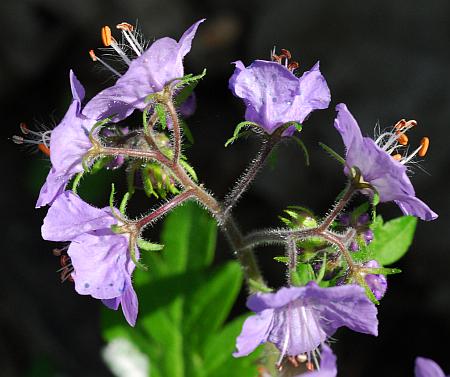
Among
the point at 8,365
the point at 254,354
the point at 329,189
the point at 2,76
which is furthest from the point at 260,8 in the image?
the point at 8,365

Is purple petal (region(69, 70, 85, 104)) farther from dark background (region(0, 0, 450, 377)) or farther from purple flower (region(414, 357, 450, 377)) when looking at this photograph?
dark background (region(0, 0, 450, 377))

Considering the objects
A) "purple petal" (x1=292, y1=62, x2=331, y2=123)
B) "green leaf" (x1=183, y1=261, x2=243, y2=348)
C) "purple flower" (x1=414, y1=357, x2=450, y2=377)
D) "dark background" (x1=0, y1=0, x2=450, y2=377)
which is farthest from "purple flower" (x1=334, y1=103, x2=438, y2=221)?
"dark background" (x1=0, y1=0, x2=450, y2=377)

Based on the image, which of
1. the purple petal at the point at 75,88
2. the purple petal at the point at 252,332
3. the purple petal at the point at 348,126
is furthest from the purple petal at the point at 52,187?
the purple petal at the point at 348,126

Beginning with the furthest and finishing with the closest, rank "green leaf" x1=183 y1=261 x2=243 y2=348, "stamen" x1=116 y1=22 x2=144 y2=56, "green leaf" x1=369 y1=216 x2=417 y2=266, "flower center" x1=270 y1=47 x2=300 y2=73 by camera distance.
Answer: "green leaf" x1=183 y1=261 x2=243 y2=348
"green leaf" x1=369 y1=216 x2=417 y2=266
"stamen" x1=116 y1=22 x2=144 y2=56
"flower center" x1=270 y1=47 x2=300 y2=73

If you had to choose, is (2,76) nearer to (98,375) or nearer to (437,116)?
(98,375)

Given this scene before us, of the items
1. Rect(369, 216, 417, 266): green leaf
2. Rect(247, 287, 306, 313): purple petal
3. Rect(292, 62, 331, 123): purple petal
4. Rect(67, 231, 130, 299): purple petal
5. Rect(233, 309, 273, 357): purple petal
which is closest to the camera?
Rect(247, 287, 306, 313): purple petal

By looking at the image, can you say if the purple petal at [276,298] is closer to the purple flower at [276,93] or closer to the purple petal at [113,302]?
the purple petal at [113,302]

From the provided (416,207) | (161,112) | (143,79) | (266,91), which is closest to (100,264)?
(161,112)
